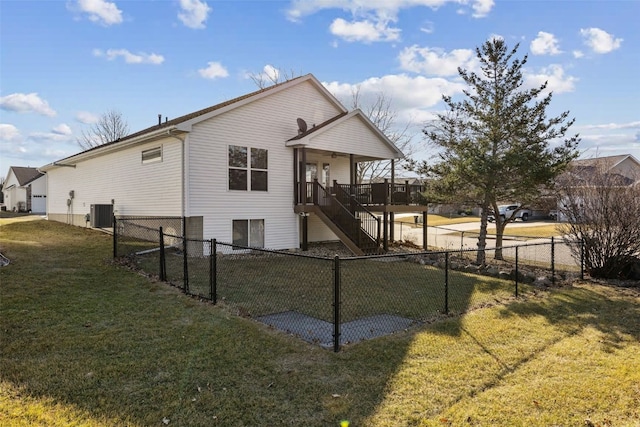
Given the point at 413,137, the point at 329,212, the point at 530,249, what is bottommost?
the point at 530,249

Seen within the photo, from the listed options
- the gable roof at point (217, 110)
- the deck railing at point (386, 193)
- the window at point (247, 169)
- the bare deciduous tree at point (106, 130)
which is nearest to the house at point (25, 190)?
the bare deciduous tree at point (106, 130)

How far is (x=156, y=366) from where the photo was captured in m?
4.27

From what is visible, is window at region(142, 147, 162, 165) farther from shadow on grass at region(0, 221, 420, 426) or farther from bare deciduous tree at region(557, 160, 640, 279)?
bare deciduous tree at region(557, 160, 640, 279)

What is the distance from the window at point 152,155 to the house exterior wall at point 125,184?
14 centimetres

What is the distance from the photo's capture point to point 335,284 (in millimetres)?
4926

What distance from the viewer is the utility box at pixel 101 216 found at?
16.2 metres

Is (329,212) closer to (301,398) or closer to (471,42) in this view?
(471,42)

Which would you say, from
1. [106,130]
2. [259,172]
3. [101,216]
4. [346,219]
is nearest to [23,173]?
[106,130]

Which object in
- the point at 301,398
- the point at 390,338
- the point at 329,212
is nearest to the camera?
the point at 301,398

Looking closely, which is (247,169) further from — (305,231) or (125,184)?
(125,184)

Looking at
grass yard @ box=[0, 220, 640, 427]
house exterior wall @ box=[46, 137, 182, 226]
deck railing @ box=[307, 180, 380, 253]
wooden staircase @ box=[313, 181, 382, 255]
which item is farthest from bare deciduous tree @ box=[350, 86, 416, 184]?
grass yard @ box=[0, 220, 640, 427]

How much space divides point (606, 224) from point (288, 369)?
398 inches

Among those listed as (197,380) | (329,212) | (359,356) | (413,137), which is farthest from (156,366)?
(413,137)

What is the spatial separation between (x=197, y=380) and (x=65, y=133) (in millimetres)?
48092
